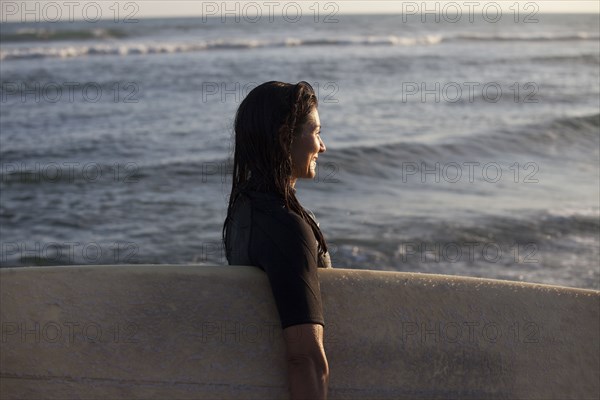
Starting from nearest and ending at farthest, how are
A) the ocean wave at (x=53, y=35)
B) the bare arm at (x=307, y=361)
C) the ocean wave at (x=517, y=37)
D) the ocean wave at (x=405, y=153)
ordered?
the bare arm at (x=307, y=361), the ocean wave at (x=405, y=153), the ocean wave at (x=53, y=35), the ocean wave at (x=517, y=37)

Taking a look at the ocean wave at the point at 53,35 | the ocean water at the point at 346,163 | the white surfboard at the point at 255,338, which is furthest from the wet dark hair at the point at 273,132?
the ocean wave at the point at 53,35

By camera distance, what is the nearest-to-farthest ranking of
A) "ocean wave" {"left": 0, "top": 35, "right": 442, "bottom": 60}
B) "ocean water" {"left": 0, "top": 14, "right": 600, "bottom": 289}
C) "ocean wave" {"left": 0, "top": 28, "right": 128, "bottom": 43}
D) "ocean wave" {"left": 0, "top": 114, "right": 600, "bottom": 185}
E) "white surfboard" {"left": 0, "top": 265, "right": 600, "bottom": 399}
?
"white surfboard" {"left": 0, "top": 265, "right": 600, "bottom": 399} → "ocean water" {"left": 0, "top": 14, "right": 600, "bottom": 289} → "ocean wave" {"left": 0, "top": 114, "right": 600, "bottom": 185} → "ocean wave" {"left": 0, "top": 35, "right": 442, "bottom": 60} → "ocean wave" {"left": 0, "top": 28, "right": 128, "bottom": 43}

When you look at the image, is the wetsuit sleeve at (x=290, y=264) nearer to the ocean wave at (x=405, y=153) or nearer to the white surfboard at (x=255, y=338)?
the white surfboard at (x=255, y=338)

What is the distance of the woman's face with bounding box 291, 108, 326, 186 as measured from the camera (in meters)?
2.57

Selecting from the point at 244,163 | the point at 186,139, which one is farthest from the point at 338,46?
the point at 244,163

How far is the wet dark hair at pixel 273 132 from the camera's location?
249 centimetres

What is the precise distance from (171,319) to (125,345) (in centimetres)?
14

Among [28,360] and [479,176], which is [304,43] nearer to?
[479,176]

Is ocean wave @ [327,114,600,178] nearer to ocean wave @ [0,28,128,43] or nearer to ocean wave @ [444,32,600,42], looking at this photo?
ocean wave @ [0,28,128,43]

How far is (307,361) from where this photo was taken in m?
2.26

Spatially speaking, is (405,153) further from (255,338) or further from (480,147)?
(255,338)

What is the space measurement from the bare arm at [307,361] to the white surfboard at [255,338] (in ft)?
0.65

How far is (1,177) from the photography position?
10352 mm

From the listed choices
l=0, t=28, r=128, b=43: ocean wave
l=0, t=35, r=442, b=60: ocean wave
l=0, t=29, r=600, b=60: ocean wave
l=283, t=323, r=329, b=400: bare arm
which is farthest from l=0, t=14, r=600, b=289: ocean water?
l=0, t=28, r=128, b=43: ocean wave
